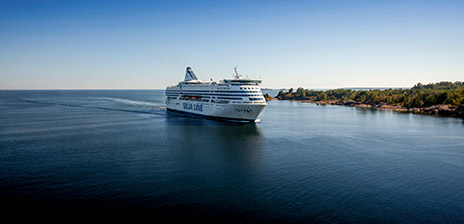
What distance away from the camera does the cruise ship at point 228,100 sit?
40000mm

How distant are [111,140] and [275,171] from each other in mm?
18704

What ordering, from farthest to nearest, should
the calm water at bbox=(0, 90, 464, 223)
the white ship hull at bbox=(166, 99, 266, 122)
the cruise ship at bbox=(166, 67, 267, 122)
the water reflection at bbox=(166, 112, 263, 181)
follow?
the white ship hull at bbox=(166, 99, 266, 122) → the cruise ship at bbox=(166, 67, 267, 122) → the water reflection at bbox=(166, 112, 263, 181) → the calm water at bbox=(0, 90, 464, 223)

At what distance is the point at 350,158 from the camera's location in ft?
77.2

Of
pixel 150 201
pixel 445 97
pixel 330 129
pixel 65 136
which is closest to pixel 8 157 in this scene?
pixel 65 136

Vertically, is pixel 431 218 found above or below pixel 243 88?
below

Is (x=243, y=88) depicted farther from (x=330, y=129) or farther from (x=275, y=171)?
(x=275, y=171)

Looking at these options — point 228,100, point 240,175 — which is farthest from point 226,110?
point 240,175

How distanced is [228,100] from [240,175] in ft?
77.0

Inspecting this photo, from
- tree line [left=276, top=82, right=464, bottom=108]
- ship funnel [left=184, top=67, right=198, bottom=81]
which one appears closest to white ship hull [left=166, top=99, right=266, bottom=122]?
ship funnel [left=184, top=67, right=198, bottom=81]

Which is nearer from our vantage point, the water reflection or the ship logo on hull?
the water reflection

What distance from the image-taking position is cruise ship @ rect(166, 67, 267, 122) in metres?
40.0

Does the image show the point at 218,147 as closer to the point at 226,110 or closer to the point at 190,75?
the point at 226,110

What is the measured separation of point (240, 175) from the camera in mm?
19156

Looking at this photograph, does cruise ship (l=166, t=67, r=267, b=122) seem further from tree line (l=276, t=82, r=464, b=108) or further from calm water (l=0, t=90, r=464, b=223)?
tree line (l=276, t=82, r=464, b=108)
